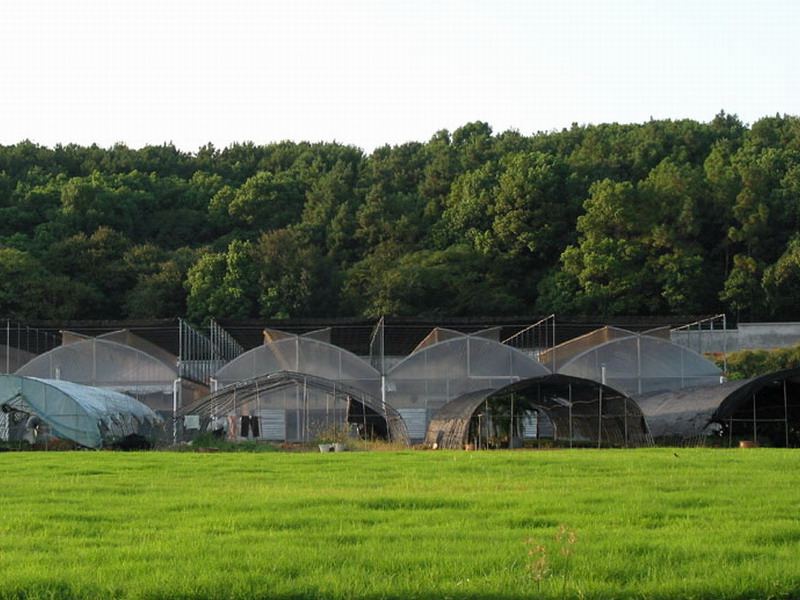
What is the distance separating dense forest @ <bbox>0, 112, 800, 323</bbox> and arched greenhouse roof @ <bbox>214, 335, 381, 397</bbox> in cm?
2134

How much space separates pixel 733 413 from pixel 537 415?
6253mm

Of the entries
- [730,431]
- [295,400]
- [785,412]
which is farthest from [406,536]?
[295,400]

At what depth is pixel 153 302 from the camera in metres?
66.2

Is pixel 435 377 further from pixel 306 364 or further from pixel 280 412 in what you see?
pixel 280 412

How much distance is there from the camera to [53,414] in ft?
Answer: 107

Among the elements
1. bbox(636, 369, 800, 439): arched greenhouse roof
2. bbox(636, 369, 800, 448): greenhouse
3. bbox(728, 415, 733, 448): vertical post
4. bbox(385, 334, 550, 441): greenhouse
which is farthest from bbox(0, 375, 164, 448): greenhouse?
bbox(728, 415, 733, 448): vertical post

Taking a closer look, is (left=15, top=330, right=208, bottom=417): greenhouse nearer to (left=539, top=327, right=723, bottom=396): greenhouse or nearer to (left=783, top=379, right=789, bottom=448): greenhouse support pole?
(left=539, top=327, right=723, bottom=396): greenhouse

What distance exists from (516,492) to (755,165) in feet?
198

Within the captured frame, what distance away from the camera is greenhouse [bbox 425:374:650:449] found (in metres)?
31.9

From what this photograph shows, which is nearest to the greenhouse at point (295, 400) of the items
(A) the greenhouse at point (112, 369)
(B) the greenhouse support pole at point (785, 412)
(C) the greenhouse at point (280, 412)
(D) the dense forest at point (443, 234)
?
(C) the greenhouse at point (280, 412)

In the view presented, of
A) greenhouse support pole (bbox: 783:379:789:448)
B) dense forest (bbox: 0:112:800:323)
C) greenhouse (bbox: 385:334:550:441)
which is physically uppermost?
dense forest (bbox: 0:112:800:323)

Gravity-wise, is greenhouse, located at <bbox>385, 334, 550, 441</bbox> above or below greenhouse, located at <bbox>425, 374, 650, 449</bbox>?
above

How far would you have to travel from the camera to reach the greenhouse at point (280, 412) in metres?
37.8

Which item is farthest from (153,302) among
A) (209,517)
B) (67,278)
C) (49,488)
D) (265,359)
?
(209,517)
